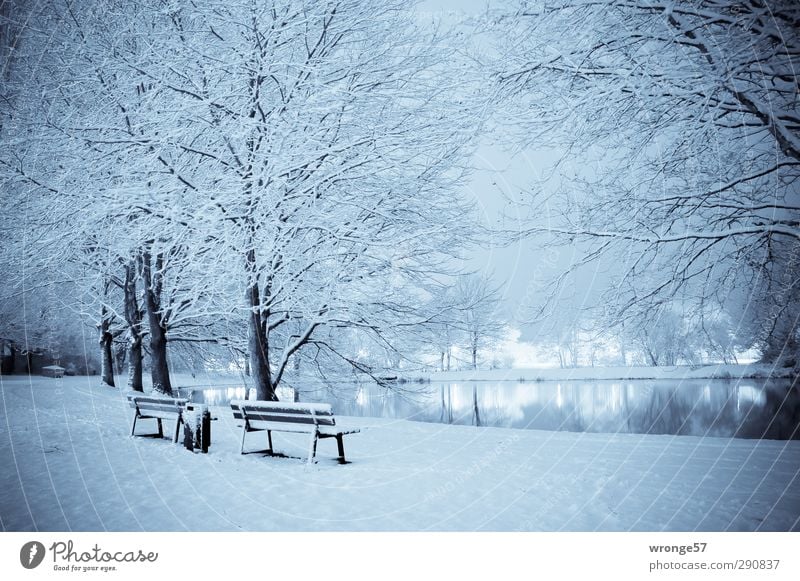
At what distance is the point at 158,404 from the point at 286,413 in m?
2.34

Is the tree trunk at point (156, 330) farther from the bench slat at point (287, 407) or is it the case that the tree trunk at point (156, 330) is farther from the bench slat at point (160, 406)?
the bench slat at point (287, 407)

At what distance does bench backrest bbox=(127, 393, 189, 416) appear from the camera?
627 cm

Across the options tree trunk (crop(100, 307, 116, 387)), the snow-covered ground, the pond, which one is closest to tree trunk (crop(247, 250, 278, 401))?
the snow-covered ground

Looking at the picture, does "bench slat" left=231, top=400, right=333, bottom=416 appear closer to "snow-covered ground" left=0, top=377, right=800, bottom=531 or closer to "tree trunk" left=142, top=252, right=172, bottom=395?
"snow-covered ground" left=0, top=377, right=800, bottom=531

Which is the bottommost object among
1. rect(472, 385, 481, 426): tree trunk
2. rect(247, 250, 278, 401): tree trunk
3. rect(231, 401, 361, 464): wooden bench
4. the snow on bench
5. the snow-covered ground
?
rect(472, 385, 481, 426): tree trunk

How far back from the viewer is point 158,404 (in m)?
6.62

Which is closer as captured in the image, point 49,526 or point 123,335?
point 49,526

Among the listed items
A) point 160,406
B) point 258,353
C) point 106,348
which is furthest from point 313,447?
point 106,348

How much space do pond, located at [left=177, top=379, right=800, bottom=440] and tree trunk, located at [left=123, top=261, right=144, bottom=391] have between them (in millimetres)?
4533

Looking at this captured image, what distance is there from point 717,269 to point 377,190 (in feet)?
14.7

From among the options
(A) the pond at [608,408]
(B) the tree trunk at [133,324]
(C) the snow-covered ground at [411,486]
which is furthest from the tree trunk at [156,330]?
(C) the snow-covered ground at [411,486]

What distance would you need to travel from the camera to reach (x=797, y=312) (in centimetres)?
495
